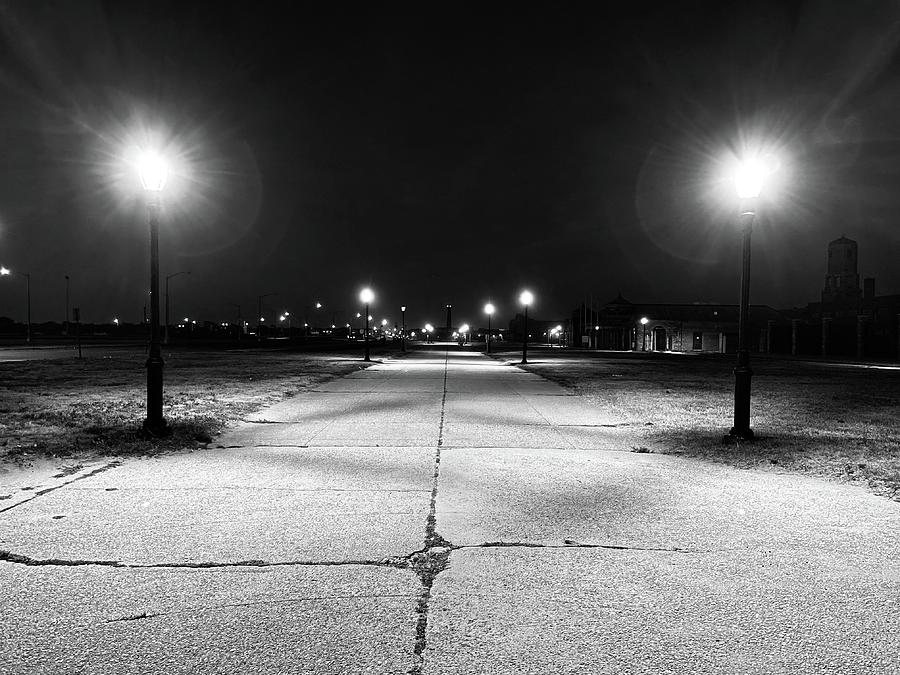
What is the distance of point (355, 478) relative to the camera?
279 inches

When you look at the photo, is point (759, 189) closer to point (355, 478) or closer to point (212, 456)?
point (355, 478)

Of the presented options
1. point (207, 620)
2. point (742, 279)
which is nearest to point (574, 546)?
point (207, 620)

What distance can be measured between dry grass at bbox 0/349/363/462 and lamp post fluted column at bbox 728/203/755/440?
8.84 meters

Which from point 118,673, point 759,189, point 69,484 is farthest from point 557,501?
point 759,189

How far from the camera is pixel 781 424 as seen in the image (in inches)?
459

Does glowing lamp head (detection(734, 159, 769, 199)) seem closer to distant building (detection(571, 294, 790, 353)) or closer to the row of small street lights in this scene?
the row of small street lights

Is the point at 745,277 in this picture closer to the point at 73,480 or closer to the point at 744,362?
the point at 744,362

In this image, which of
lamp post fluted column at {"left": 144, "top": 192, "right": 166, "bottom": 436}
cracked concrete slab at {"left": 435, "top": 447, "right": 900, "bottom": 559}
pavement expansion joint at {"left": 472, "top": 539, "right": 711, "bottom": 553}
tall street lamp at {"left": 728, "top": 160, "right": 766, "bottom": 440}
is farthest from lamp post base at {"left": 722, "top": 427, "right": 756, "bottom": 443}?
lamp post fluted column at {"left": 144, "top": 192, "right": 166, "bottom": 436}

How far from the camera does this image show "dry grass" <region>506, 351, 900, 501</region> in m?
8.12

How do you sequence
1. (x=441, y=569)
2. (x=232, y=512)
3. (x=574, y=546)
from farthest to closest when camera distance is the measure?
(x=232, y=512)
(x=574, y=546)
(x=441, y=569)

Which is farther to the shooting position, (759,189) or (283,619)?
(759,189)

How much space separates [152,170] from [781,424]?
41.3 feet

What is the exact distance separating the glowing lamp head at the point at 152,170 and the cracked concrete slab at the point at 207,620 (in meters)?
7.19

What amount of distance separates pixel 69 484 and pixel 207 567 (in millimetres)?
3609
